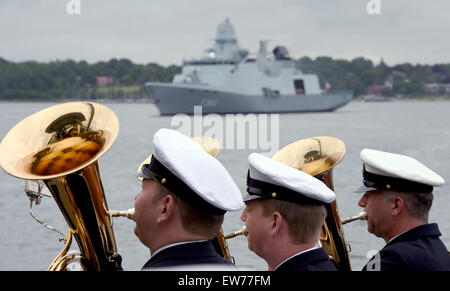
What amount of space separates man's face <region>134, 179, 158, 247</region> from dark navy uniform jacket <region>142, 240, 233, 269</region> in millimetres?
95

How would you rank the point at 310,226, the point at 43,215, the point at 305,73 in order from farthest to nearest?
the point at 305,73 < the point at 43,215 < the point at 310,226

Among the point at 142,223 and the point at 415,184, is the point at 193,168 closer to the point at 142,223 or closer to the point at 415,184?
the point at 142,223

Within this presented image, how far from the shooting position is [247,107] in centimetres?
6034

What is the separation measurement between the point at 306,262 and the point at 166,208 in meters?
0.59

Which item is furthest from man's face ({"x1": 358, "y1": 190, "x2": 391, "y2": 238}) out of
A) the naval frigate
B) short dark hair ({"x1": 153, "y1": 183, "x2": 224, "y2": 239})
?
the naval frigate

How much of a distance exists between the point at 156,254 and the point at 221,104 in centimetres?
5654

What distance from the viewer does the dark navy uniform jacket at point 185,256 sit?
227 cm

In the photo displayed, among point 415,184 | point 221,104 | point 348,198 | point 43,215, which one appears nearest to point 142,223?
point 415,184

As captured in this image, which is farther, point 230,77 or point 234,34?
point 234,34

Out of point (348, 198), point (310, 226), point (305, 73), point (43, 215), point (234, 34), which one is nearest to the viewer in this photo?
A: point (310, 226)

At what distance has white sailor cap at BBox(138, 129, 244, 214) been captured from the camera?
232cm

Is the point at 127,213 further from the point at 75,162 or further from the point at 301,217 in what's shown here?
the point at 301,217

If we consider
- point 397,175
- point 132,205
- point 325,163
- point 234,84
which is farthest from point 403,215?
point 234,84

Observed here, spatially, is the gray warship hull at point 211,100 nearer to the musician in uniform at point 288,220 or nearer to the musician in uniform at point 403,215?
the musician in uniform at point 403,215
